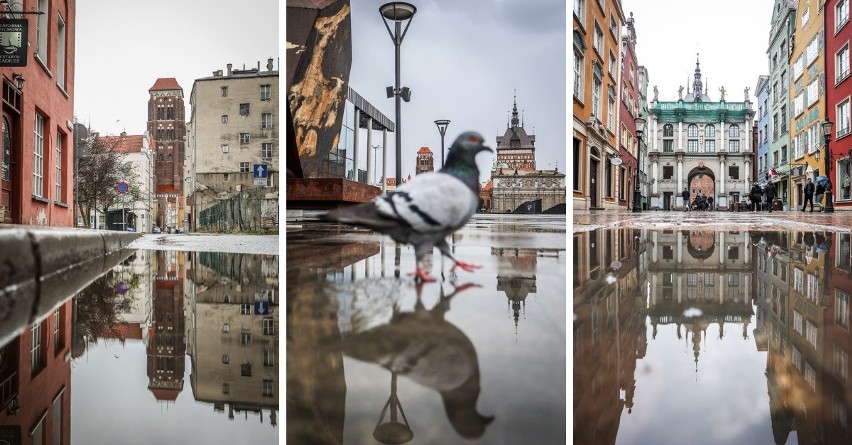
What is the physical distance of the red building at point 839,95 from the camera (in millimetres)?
8477

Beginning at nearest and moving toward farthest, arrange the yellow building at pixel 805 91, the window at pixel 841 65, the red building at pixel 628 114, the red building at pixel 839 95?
1. the red building at pixel 628 114
2. the red building at pixel 839 95
3. the window at pixel 841 65
4. the yellow building at pixel 805 91

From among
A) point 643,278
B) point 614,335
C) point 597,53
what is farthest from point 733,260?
point 614,335

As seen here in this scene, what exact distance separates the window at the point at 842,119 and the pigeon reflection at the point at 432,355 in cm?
1186

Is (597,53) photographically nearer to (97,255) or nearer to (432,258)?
(432,258)

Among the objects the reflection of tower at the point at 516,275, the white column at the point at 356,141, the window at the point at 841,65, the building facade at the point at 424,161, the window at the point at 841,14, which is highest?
the window at the point at 841,14

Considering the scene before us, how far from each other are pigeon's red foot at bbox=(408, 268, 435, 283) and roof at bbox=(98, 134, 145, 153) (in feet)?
36.2

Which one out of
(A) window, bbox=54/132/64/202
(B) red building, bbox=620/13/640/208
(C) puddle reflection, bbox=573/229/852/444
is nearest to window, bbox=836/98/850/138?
(B) red building, bbox=620/13/640/208

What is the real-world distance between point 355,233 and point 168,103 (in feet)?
107

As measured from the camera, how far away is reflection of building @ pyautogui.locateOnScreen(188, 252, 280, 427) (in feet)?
3.58

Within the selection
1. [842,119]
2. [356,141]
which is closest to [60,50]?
[356,141]

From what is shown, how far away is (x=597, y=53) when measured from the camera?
172cm

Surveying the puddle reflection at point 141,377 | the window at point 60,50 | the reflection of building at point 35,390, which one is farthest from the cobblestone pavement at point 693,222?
the window at point 60,50

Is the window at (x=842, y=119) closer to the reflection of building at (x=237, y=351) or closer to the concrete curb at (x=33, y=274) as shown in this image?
the reflection of building at (x=237, y=351)

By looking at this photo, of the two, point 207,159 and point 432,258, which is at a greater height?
point 207,159
